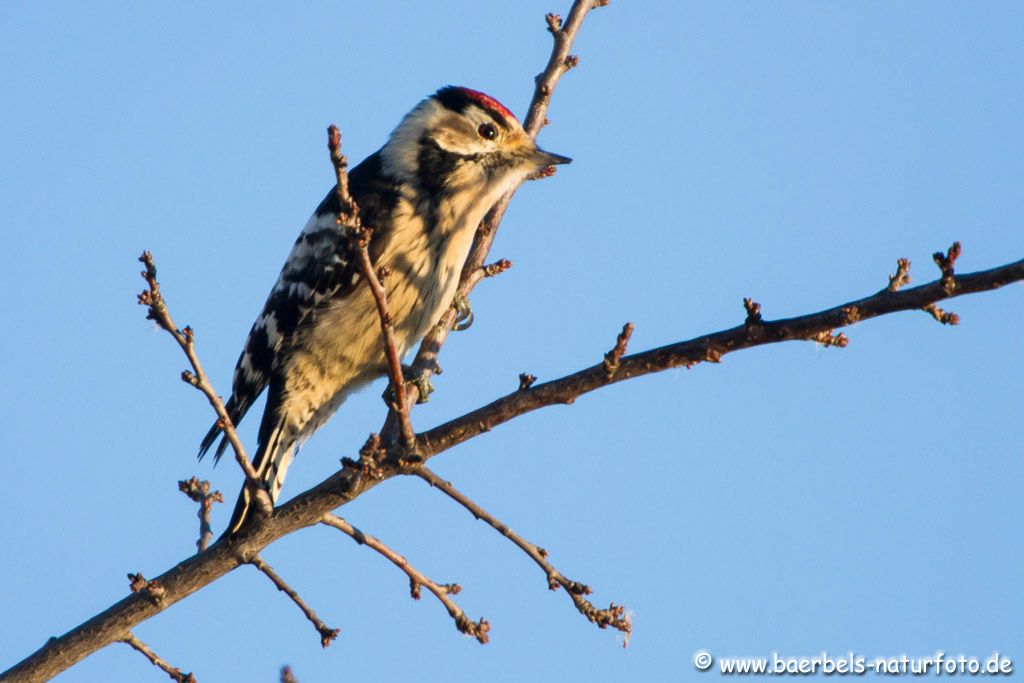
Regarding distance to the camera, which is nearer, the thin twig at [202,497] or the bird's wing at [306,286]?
the thin twig at [202,497]

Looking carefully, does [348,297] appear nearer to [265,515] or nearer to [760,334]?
[265,515]

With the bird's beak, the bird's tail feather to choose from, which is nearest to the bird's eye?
the bird's beak

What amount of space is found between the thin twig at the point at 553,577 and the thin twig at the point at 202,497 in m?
1.08

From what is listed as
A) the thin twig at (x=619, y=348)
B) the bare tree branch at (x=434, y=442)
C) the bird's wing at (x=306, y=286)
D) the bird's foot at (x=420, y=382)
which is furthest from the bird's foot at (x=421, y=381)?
the thin twig at (x=619, y=348)

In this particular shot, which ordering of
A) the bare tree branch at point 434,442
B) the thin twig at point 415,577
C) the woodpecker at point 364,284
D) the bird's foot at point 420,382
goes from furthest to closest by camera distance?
the woodpecker at point 364,284
the bird's foot at point 420,382
the thin twig at point 415,577
the bare tree branch at point 434,442

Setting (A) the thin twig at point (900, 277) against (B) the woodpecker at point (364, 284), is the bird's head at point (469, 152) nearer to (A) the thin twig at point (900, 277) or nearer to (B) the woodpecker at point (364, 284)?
(B) the woodpecker at point (364, 284)

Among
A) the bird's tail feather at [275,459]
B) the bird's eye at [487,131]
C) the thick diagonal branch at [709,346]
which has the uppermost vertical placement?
the bird's eye at [487,131]

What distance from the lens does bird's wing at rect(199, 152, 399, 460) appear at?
528 cm

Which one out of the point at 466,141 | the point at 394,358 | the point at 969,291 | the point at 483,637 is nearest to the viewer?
the point at 969,291

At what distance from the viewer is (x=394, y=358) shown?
357cm

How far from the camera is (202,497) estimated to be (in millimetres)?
4414

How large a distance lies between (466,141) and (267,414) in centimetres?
167

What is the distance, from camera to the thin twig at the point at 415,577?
3834 millimetres

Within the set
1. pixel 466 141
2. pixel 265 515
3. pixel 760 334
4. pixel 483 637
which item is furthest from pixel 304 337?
pixel 760 334
